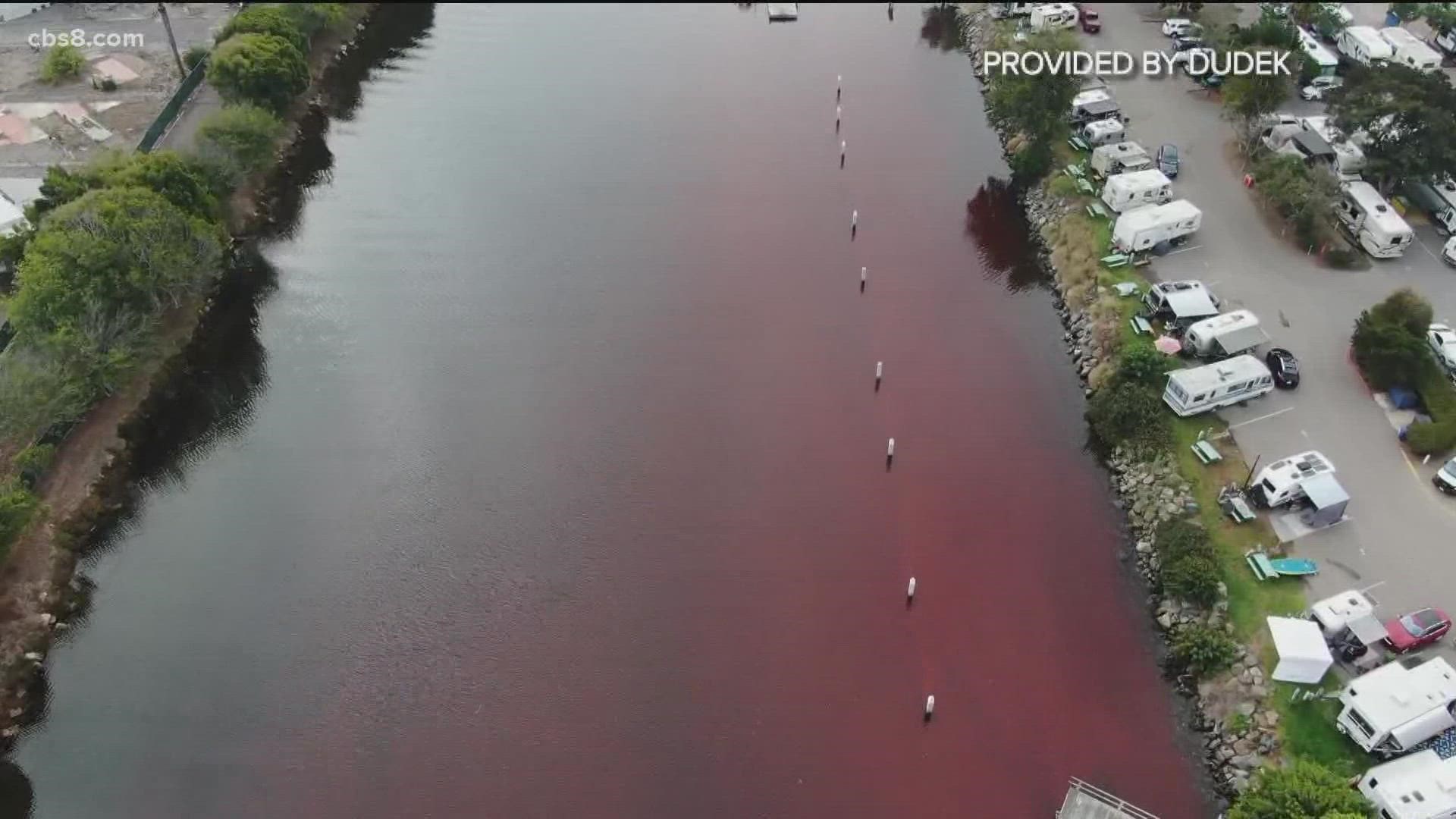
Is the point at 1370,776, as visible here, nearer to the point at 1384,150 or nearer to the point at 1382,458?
the point at 1382,458

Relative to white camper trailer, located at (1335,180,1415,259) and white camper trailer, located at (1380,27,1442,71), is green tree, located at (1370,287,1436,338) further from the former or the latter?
white camper trailer, located at (1380,27,1442,71)

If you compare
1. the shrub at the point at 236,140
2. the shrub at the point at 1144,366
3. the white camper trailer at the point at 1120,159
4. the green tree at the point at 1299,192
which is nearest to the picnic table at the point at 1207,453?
the shrub at the point at 1144,366

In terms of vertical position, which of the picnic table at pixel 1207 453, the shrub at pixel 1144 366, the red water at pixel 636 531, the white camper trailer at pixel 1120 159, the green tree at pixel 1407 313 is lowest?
the red water at pixel 636 531

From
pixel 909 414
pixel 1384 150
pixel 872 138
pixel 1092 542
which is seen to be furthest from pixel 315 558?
pixel 1384 150

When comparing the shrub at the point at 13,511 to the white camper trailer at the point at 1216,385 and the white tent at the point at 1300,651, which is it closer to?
the white tent at the point at 1300,651

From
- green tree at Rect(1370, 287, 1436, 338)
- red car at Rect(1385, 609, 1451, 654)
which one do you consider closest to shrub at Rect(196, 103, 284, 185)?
green tree at Rect(1370, 287, 1436, 338)

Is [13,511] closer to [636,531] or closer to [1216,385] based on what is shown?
[636,531]
